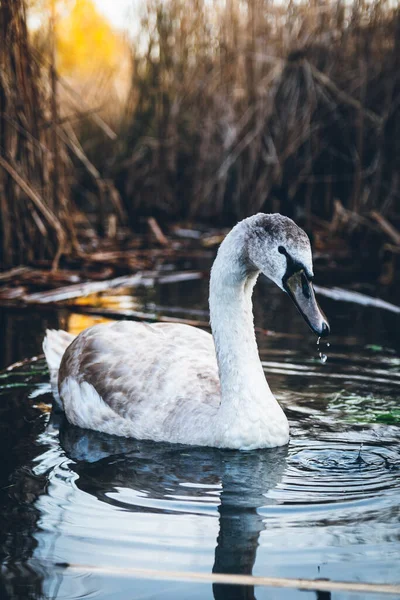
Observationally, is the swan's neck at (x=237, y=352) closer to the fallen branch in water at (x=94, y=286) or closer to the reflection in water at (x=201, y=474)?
the reflection in water at (x=201, y=474)

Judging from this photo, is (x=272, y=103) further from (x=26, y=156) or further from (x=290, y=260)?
(x=290, y=260)

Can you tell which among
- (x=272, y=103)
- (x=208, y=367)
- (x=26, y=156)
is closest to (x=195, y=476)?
(x=208, y=367)

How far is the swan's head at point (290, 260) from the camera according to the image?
14.2 ft

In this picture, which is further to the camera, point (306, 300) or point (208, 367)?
point (208, 367)

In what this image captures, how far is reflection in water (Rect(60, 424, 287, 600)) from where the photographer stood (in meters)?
3.52

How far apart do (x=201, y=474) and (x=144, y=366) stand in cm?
110

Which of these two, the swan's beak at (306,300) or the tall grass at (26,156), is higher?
the tall grass at (26,156)

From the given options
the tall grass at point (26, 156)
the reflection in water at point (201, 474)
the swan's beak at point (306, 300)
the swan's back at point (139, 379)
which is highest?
the tall grass at point (26, 156)

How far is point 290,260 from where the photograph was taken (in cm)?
441

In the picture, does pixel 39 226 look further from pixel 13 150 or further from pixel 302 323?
pixel 302 323

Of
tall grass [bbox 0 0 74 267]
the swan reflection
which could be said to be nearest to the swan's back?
the swan reflection

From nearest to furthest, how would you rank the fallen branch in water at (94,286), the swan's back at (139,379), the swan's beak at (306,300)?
the swan's beak at (306,300)
the swan's back at (139,379)
the fallen branch in water at (94,286)

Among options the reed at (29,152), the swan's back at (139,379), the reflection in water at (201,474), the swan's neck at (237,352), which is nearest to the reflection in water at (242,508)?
the reflection in water at (201,474)

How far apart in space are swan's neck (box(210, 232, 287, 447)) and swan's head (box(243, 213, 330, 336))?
25 cm
